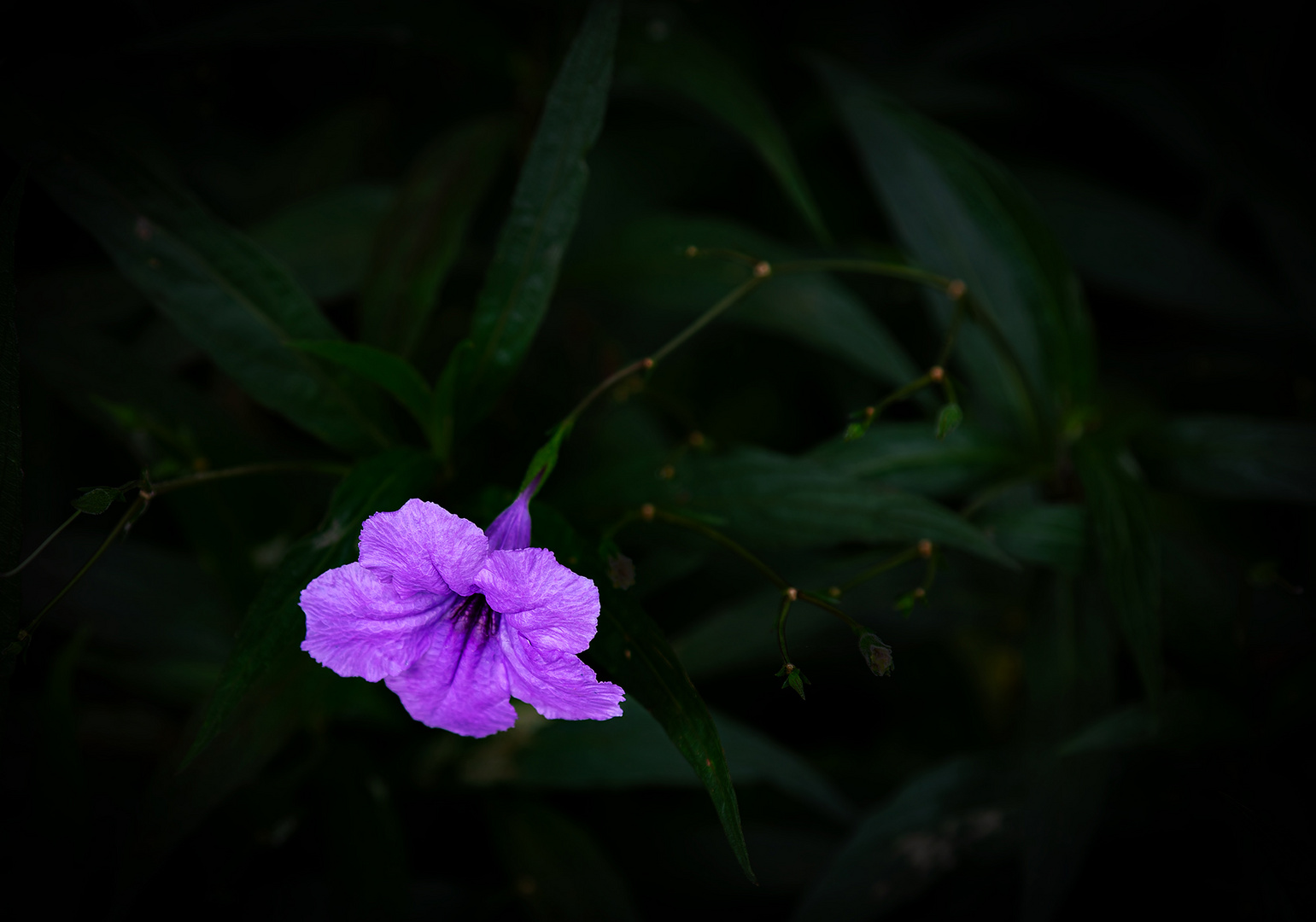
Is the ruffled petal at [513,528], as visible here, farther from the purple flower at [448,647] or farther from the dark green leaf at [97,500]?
the dark green leaf at [97,500]

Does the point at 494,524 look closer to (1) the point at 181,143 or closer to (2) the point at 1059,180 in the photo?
(1) the point at 181,143

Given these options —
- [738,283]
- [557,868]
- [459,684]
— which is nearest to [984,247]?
[738,283]

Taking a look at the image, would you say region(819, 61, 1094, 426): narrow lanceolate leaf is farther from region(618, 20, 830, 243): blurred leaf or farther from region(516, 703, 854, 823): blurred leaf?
region(516, 703, 854, 823): blurred leaf

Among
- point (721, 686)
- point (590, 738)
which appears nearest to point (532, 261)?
point (590, 738)

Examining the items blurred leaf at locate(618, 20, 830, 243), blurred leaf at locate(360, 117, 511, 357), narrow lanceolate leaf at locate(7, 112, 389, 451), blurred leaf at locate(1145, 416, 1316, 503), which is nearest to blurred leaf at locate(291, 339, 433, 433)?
narrow lanceolate leaf at locate(7, 112, 389, 451)

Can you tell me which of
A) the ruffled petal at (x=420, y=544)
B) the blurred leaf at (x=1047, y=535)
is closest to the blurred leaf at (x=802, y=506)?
the blurred leaf at (x=1047, y=535)

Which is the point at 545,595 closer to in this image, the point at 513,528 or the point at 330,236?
the point at 513,528
